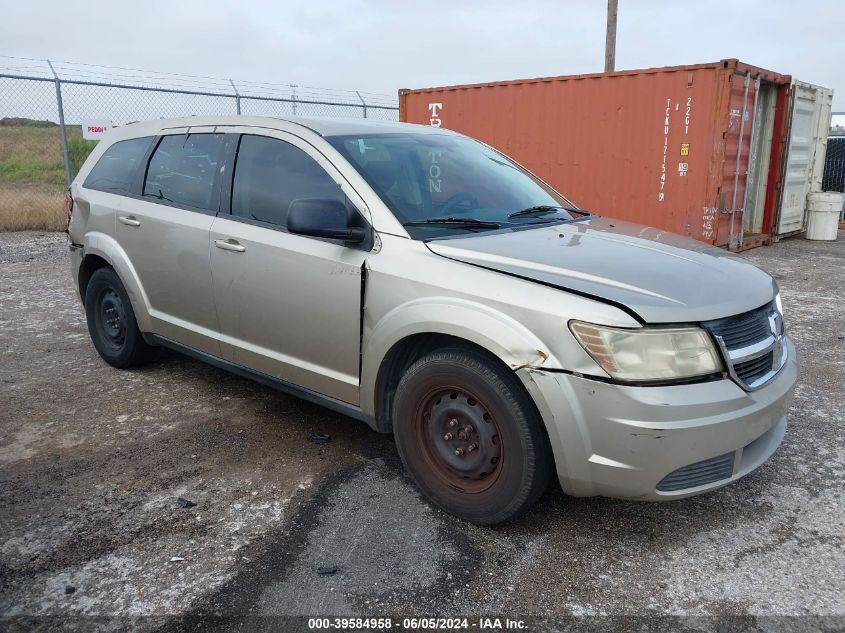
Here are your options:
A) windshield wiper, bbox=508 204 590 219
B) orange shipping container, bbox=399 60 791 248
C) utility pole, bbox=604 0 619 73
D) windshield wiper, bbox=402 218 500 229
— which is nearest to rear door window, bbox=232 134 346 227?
windshield wiper, bbox=402 218 500 229

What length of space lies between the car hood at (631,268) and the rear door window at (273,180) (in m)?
0.80

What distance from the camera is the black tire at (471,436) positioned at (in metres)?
2.64

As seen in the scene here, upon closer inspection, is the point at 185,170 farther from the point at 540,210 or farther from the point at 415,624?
the point at 415,624

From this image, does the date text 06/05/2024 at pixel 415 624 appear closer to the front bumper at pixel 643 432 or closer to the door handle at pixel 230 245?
the front bumper at pixel 643 432

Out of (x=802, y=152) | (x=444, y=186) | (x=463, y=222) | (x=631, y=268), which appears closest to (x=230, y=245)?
(x=444, y=186)

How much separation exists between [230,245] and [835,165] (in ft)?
53.0

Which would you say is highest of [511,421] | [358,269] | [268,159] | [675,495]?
[268,159]

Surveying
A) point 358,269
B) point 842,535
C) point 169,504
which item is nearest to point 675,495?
point 842,535

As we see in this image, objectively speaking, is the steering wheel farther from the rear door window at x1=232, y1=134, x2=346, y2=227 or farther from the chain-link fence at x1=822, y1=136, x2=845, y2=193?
the chain-link fence at x1=822, y1=136, x2=845, y2=193

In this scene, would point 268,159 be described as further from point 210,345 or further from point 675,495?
point 675,495

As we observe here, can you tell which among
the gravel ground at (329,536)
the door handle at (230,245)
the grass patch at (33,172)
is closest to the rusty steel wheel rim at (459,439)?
the gravel ground at (329,536)

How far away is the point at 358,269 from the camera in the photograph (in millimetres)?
3141

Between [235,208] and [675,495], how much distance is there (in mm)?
2629

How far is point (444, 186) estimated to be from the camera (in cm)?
355
